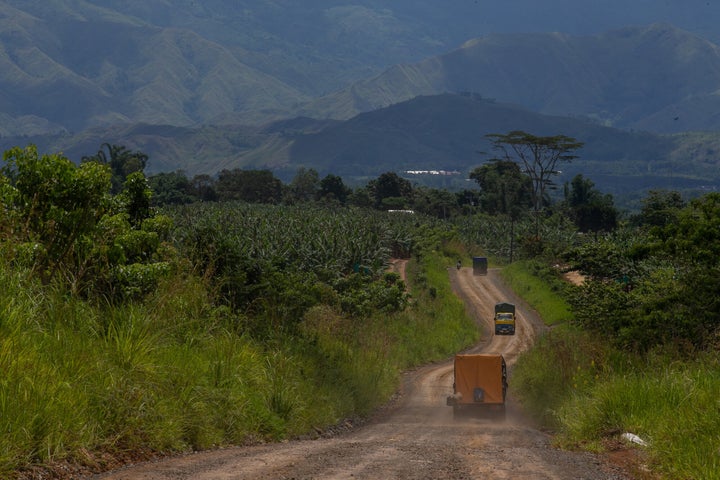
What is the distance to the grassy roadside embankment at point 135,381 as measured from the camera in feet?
31.1

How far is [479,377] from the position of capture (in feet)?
105

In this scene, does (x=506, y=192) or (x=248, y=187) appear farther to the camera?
(x=248, y=187)

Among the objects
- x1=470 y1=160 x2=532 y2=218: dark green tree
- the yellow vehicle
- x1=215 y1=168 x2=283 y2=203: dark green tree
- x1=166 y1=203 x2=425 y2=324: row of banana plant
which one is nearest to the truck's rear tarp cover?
x1=166 y1=203 x2=425 y2=324: row of banana plant

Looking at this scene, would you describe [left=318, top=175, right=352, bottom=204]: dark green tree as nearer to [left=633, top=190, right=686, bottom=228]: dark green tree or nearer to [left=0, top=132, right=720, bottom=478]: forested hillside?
[left=633, top=190, right=686, bottom=228]: dark green tree

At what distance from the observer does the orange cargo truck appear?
1246 inches

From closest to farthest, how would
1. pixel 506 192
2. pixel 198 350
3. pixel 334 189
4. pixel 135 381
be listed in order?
pixel 135 381 < pixel 198 350 < pixel 506 192 < pixel 334 189

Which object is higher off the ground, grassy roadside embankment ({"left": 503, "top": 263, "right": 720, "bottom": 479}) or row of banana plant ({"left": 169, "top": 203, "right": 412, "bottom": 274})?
row of banana plant ({"left": 169, "top": 203, "right": 412, "bottom": 274})

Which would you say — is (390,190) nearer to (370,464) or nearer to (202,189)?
(202,189)

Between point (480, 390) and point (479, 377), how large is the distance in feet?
1.53

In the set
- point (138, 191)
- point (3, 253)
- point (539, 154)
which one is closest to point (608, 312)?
point (138, 191)

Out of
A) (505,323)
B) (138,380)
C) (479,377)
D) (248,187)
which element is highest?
(248,187)

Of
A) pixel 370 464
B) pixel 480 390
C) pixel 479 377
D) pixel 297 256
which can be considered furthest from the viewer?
pixel 297 256

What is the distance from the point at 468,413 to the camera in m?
31.6

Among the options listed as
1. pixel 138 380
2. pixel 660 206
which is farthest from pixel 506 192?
pixel 138 380
